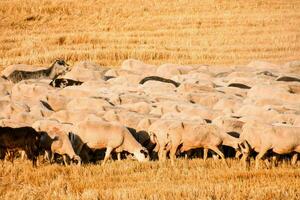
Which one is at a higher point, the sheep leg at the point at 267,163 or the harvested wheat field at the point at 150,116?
the harvested wheat field at the point at 150,116

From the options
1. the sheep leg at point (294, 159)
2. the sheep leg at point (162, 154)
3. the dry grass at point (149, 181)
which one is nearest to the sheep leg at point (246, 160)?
the dry grass at point (149, 181)

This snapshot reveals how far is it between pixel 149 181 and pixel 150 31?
23.7 m

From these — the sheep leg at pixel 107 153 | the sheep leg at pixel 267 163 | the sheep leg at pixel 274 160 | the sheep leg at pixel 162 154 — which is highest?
the sheep leg at pixel 107 153

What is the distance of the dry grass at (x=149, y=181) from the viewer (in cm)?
1088

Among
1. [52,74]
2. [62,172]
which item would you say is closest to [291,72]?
[52,74]

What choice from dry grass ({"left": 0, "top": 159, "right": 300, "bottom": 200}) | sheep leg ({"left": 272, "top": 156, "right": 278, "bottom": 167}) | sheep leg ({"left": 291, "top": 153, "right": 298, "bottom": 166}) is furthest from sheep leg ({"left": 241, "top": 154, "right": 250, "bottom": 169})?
sheep leg ({"left": 291, "top": 153, "right": 298, "bottom": 166})

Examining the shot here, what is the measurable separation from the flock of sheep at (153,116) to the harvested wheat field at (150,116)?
3 cm

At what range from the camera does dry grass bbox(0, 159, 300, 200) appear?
428 inches

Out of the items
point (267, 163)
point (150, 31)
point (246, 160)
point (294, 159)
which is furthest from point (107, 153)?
point (150, 31)

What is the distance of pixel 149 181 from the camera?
12.3 m

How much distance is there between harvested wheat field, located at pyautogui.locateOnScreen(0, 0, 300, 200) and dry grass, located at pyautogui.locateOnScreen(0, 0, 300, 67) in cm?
11

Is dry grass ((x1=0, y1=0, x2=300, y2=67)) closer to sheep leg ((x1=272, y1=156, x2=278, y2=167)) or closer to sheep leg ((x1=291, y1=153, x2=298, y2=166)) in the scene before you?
sheep leg ((x1=272, y1=156, x2=278, y2=167))

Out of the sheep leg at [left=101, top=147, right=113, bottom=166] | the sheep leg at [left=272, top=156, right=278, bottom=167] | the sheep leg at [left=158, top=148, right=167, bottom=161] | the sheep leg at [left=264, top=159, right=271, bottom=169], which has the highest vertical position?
the sheep leg at [left=101, top=147, right=113, bottom=166]

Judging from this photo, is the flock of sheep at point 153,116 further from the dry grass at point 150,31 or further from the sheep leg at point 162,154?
the dry grass at point 150,31
